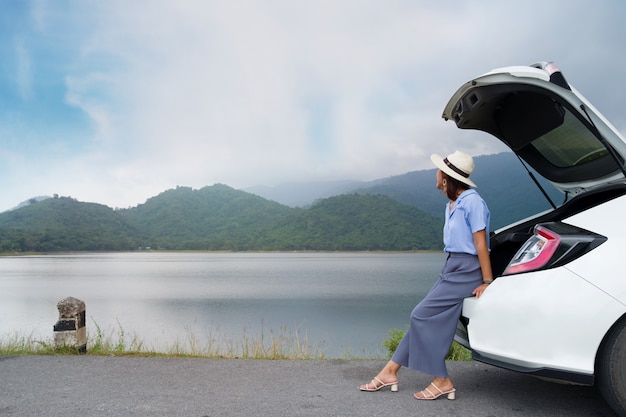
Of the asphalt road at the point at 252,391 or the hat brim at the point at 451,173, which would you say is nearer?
the asphalt road at the point at 252,391

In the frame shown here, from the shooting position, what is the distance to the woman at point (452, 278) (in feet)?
13.8

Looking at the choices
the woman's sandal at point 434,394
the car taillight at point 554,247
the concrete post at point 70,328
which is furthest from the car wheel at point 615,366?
the concrete post at point 70,328

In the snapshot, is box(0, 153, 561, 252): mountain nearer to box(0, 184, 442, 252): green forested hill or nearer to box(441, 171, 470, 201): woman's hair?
box(0, 184, 442, 252): green forested hill

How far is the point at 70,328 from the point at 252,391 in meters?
2.87

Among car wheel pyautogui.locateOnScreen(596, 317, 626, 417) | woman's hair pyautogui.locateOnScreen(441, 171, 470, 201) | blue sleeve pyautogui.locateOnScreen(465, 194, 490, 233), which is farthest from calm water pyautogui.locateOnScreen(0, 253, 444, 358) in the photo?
car wheel pyautogui.locateOnScreen(596, 317, 626, 417)

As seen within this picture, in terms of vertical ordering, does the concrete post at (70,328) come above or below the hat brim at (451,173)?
below

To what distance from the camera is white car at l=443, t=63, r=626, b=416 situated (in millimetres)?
3438

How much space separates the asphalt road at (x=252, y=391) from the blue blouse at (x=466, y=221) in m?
1.19

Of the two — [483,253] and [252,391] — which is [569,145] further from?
[252,391]

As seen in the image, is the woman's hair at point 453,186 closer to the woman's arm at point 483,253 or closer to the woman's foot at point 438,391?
the woman's arm at point 483,253

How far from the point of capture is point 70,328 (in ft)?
21.0

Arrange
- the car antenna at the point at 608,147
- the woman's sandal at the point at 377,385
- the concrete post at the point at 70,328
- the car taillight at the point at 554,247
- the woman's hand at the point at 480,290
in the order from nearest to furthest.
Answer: the car taillight at the point at 554,247 → the car antenna at the point at 608,147 → the woman's hand at the point at 480,290 → the woman's sandal at the point at 377,385 → the concrete post at the point at 70,328

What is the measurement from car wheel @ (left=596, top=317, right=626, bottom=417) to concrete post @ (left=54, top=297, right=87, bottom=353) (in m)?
5.38

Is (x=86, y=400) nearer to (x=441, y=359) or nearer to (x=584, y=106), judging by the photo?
(x=441, y=359)
